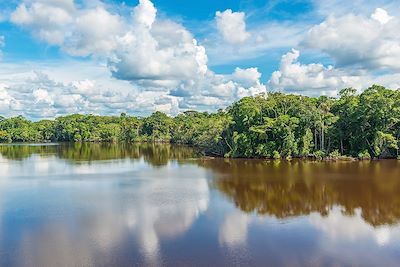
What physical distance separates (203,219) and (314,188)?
12.6 metres

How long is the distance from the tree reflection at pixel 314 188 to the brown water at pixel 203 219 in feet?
0.29

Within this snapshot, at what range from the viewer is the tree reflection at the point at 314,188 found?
23.7 metres

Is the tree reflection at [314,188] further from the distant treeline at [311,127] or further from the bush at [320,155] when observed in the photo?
the distant treeline at [311,127]

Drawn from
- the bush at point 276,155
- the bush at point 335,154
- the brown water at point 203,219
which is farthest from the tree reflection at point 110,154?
the bush at point 335,154

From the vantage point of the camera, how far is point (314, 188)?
3008 cm

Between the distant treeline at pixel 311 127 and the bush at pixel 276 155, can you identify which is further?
the bush at pixel 276 155

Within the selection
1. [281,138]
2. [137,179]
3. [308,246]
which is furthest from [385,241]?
[281,138]

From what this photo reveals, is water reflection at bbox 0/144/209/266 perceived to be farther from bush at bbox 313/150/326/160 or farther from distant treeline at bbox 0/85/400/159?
bush at bbox 313/150/326/160

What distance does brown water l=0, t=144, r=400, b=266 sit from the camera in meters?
15.9

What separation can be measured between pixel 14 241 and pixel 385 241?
18029 mm

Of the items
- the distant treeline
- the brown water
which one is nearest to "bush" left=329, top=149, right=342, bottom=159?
the distant treeline

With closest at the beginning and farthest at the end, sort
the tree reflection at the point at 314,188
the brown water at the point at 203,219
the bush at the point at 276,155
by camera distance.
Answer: the brown water at the point at 203,219
the tree reflection at the point at 314,188
the bush at the point at 276,155

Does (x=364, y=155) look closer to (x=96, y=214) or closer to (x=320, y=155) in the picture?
→ (x=320, y=155)

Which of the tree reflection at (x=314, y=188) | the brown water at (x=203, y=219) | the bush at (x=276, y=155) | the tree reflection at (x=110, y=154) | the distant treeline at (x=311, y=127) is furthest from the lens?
the tree reflection at (x=110, y=154)
